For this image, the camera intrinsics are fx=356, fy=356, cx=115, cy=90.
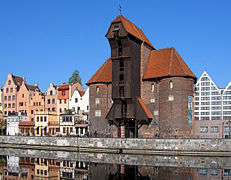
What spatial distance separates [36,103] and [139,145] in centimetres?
3604

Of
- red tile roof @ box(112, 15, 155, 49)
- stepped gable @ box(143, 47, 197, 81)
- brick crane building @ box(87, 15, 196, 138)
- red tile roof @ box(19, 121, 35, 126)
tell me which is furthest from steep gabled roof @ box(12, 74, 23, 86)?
stepped gable @ box(143, 47, 197, 81)

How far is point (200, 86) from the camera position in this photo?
63156 mm

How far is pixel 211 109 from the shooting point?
203ft

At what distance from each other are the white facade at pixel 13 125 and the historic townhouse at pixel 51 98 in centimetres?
686

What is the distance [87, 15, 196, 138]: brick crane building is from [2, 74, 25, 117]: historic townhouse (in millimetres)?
30380

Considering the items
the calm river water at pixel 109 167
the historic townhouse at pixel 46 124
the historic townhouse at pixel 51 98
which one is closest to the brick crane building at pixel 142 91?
the calm river water at pixel 109 167

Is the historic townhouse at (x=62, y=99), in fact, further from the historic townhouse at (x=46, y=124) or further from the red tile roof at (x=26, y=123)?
the red tile roof at (x=26, y=123)

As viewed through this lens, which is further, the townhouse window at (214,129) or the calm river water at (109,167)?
the townhouse window at (214,129)

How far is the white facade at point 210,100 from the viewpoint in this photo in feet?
200

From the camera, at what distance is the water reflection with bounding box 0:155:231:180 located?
31.1m

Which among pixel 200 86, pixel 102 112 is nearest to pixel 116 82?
pixel 102 112

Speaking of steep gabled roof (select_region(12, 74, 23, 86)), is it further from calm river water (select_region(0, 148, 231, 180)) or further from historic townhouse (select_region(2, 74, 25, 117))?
calm river water (select_region(0, 148, 231, 180))

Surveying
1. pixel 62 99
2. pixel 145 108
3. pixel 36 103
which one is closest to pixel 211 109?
pixel 145 108

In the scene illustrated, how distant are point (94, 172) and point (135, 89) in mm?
22538
